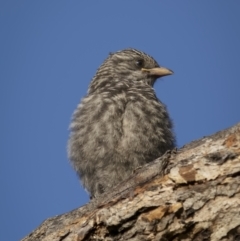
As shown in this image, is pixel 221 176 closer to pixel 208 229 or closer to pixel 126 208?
pixel 208 229

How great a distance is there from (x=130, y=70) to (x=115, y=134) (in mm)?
1890

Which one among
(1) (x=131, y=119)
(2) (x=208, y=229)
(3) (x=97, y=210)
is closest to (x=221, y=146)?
(2) (x=208, y=229)

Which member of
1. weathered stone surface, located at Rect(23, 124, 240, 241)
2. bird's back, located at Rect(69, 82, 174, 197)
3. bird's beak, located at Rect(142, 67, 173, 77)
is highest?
bird's beak, located at Rect(142, 67, 173, 77)

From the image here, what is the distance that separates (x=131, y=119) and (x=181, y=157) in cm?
284

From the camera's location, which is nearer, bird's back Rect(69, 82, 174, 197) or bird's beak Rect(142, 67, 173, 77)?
bird's back Rect(69, 82, 174, 197)

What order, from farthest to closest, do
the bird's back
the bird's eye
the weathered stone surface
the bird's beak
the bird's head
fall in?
1. the bird's eye
2. the bird's beak
3. the bird's head
4. the bird's back
5. the weathered stone surface

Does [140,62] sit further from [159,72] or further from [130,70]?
[159,72]

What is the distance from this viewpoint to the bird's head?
29.4ft

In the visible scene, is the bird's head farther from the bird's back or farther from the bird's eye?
the bird's back

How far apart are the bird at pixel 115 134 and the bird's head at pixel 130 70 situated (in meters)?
0.38

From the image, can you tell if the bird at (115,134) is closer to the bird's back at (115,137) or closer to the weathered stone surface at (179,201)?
the bird's back at (115,137)

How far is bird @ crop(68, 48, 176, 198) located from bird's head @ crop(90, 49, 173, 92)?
382 millimetres

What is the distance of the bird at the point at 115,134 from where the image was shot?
7.56 meters

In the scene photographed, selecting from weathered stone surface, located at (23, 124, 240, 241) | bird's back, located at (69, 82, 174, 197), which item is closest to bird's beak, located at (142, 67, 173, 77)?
bird's back, located at (69, 82, 174, 197)
